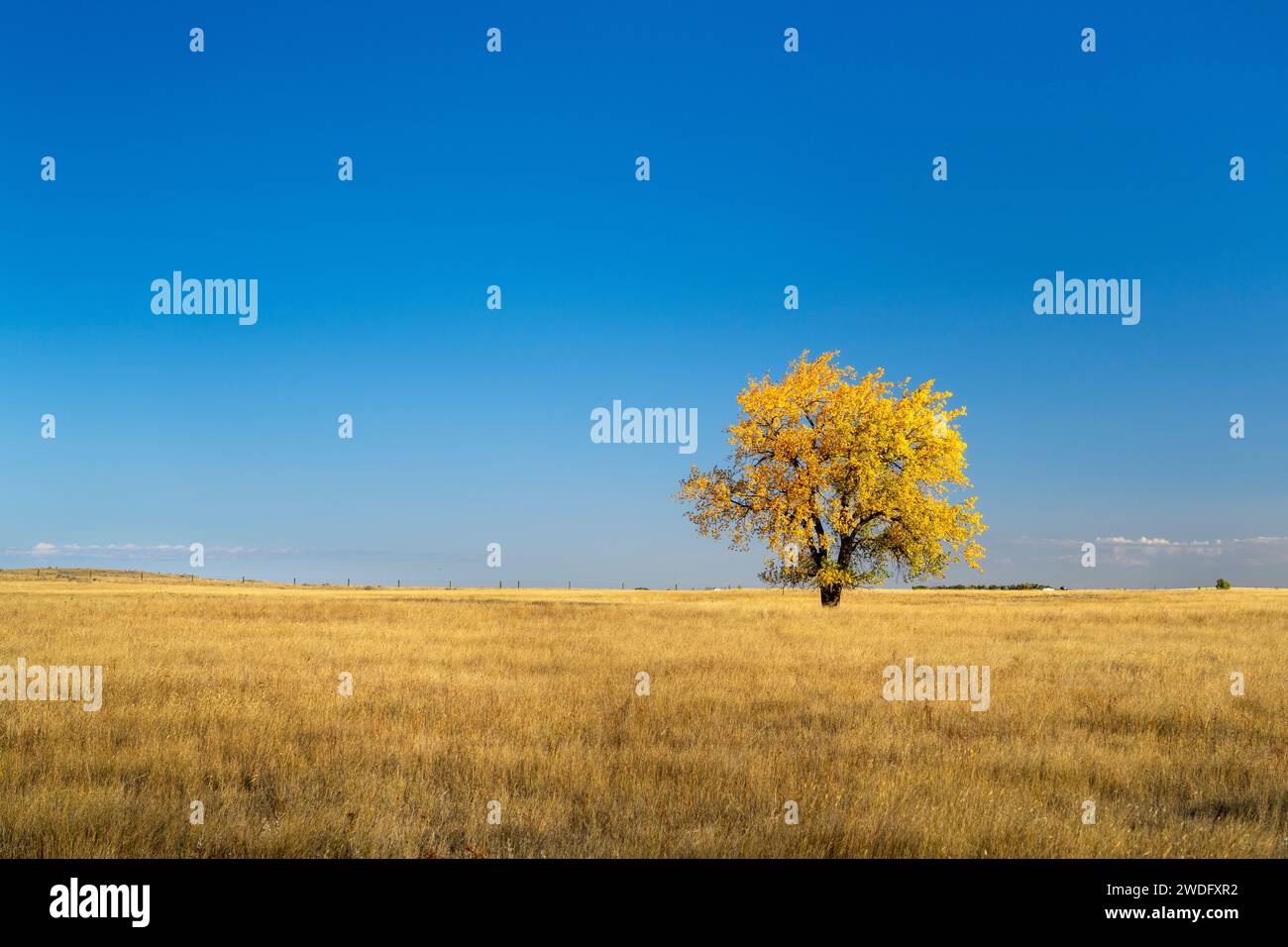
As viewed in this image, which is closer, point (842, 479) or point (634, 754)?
point (634, 754)

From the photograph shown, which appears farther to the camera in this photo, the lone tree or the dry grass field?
the lone tree

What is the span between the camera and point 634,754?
9898 mm

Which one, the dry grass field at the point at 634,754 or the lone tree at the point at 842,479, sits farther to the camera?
the lone tree at the point at 842,479

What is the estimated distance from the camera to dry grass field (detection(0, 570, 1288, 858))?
279 inches

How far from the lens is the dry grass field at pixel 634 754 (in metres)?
7.08

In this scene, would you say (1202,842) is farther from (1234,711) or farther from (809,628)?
(809,628)

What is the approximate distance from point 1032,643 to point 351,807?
20618 mm

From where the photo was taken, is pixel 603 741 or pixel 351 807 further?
pixel 603 741
